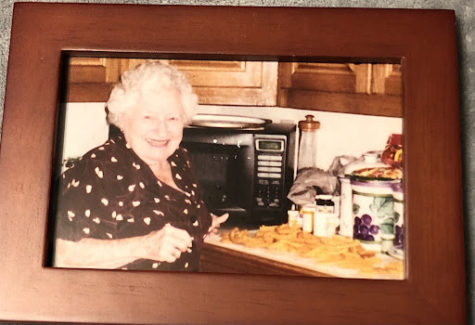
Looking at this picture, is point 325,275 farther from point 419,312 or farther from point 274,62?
point 274,62

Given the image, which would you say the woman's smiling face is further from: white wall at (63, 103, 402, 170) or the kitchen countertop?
the kitchen countertop

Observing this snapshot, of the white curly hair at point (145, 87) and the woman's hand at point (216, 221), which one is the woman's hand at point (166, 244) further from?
the white curly hair at point (145, 87)

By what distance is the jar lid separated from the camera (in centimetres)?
73

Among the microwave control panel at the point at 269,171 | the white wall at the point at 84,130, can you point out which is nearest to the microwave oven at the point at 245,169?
the microwave control panel at the point at 269,171

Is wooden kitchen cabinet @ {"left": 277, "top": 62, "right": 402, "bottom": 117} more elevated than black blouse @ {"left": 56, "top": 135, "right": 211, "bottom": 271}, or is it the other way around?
wooden kitchen cabinet @ {"left": 277, "top": 62, "right": 402, "bottom": 117}

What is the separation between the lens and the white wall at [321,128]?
0.73 meters

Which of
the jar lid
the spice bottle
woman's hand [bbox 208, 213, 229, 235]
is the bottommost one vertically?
woman's hand [bbox 208, 213, 229, 235]

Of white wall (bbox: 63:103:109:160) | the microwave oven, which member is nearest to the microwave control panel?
the microwave oven

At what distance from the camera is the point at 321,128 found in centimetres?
73

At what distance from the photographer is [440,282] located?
68 cm

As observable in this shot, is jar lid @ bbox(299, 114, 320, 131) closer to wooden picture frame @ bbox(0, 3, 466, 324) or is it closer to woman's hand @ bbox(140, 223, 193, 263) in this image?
wooden picture frame @ bbox(0, 3, 466, 324)

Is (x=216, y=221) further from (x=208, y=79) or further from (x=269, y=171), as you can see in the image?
(x=208, y=79)

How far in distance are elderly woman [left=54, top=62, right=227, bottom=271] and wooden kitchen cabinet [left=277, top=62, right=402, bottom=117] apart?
6.0 inches

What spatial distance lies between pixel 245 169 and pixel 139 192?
161 mm
